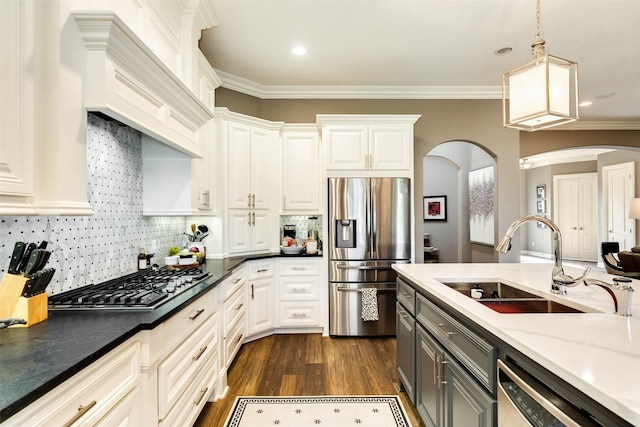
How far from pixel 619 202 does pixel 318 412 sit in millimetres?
9127

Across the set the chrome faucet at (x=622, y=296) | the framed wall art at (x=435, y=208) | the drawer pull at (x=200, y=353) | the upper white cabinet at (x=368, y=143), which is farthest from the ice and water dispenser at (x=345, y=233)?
the framed wall art at (x=435, y=208)

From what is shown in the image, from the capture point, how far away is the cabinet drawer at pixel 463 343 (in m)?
1.30

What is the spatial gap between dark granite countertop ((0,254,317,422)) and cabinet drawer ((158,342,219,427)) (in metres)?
0.52

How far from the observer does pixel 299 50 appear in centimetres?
329

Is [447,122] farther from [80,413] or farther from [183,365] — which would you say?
[80,413]

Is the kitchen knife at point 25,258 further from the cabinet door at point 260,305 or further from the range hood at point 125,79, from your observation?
the cabinet door at point 260,305

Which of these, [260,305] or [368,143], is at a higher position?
[368,143]

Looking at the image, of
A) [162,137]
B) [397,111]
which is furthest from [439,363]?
[397,111]

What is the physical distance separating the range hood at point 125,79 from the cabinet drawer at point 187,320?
3.19ft

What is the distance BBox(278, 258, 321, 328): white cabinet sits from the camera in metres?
3.83

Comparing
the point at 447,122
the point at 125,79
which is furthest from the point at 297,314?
the point at 447,122

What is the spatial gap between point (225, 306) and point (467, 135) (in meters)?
3.65

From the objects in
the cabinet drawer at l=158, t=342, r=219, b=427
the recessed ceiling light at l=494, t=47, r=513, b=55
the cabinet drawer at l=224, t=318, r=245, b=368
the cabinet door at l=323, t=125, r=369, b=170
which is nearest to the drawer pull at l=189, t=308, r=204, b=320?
the cabinet drawer at l=158, t=342, r=219, b=427

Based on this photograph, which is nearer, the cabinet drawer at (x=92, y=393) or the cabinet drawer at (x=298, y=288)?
the cabinet drawer at (x=92, y=393)
